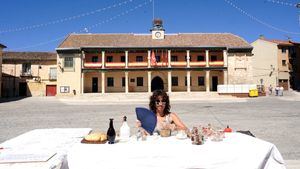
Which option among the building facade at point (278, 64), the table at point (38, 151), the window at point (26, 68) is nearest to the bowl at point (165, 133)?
the table at point (38, 151)

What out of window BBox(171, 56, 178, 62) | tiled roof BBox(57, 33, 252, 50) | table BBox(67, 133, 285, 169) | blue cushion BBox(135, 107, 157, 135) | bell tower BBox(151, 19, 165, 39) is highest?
bell tower BBox(151, 19, 165, 39)

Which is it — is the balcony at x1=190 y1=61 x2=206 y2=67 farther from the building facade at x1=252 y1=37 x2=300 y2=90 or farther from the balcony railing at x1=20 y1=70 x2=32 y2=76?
the balcony railing at x1=20 y1=70 x2=32 y2=76

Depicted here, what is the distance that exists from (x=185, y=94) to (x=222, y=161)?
95.9 ft

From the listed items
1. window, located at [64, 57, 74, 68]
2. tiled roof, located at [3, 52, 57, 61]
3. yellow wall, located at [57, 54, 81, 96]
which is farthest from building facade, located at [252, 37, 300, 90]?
tiled roof, located at [3, 52, 57, 61]

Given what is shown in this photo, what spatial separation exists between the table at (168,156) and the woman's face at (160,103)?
1.24 m

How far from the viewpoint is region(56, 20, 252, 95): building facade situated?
3566cm

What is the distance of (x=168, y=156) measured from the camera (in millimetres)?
3393

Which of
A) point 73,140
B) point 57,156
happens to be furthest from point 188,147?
point 73,140

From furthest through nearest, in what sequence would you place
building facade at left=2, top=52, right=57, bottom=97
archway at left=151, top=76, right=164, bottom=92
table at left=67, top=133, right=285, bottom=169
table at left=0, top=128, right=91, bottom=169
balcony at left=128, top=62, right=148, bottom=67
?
archway at left=151, top=76, right=164, bottom=92
building facade at left=2, top=52, right=57, bottom=97
balcony at left=128, top=62, right=148, bottom=67
table at left=0, top=128, right=91, bottom=169
table at left=67, top=133, right=285, bottom=169

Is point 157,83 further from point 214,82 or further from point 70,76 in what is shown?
point 70,76

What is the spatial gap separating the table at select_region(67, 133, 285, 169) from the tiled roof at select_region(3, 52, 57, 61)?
36.8m

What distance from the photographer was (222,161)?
3379 millimetres

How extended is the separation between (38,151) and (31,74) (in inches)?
1417

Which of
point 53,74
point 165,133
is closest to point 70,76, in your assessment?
point 53,74
